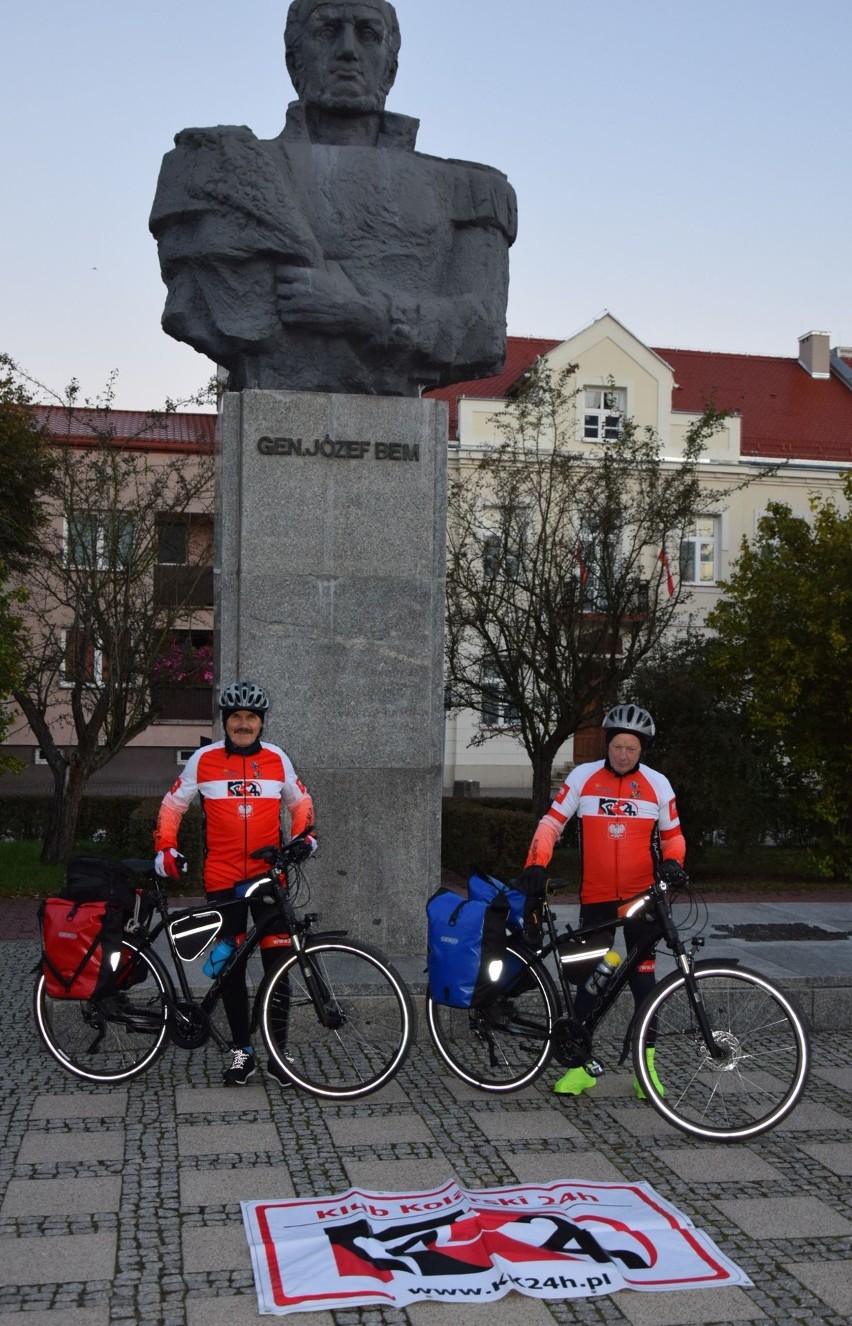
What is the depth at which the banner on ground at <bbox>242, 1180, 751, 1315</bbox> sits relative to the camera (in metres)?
4.10

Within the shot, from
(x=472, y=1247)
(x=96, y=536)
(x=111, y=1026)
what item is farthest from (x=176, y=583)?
(x=472, y=1247)

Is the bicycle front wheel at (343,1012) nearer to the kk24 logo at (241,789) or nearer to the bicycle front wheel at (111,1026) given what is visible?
Result: the bicycle front wheel at (111,1026)

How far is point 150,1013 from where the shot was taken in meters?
6.47

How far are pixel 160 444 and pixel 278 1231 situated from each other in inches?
971

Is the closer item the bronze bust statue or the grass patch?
the bronze bust statue

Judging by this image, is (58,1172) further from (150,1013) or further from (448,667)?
(448,667)

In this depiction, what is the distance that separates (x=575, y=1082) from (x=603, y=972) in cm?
52

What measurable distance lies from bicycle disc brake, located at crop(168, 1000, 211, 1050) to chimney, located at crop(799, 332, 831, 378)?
39062 millimetres

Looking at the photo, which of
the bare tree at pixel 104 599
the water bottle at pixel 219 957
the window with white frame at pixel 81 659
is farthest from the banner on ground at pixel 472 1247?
the window with white frame at pixel 81 659

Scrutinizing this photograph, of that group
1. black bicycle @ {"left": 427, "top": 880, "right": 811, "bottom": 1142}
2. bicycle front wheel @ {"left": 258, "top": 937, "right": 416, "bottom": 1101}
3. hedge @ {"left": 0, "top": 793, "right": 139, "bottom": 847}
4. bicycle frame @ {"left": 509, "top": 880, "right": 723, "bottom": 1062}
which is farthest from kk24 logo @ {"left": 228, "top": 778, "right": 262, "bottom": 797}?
hedge @ {"left": 0, "top": 793, "right": 139, "bottom": 847}

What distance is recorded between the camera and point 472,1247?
173 inches

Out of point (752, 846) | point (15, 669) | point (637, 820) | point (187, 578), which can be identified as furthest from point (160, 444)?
point (637, 820)

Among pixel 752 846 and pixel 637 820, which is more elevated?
pixel 637 820

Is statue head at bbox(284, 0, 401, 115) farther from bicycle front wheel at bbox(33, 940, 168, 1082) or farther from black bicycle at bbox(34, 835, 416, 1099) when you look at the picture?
bicycle front wheel at bbox(33, 940, 168, 1082)
